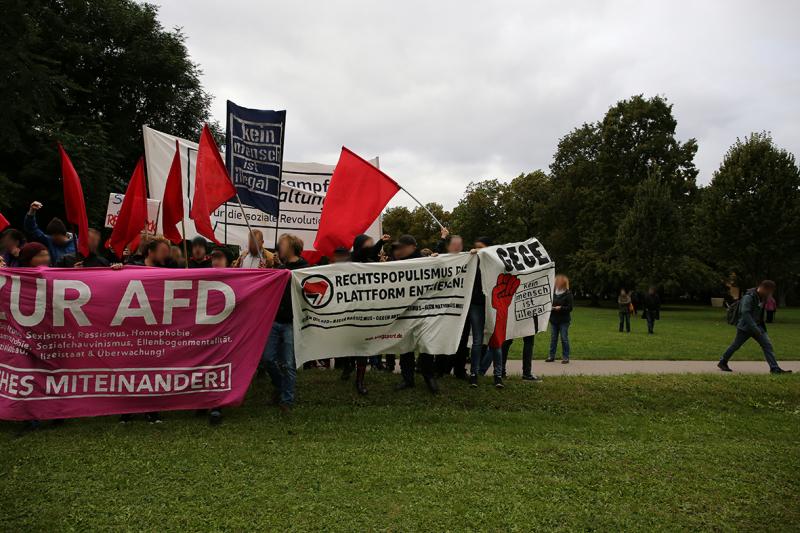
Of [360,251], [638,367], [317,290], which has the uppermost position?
[360,251]

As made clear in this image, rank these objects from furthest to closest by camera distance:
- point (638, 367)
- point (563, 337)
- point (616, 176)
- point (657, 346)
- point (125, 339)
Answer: point (616, 176), point (657, 346), point (563, 337), point (638, 367), point (125, 339)

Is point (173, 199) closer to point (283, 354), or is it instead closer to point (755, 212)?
point (283, 354)

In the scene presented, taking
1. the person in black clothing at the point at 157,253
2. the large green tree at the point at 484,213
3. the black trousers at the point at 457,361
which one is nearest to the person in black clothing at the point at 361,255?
the black trousers at the point at 457,361

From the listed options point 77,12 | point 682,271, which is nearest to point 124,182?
point 77,12

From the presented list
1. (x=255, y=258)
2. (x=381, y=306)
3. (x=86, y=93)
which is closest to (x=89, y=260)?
(x=255, y=258)

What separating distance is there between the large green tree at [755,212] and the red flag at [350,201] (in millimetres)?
32202

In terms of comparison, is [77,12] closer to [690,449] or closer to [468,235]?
[690,449]

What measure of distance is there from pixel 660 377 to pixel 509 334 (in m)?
2.84

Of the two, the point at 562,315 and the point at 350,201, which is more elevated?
the point at 350,201

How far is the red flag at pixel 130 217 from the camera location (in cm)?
841

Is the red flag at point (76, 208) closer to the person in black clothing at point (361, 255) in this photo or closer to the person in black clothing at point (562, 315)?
the person in black clothing at point (361, 255)

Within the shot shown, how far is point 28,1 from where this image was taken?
68.3 ft

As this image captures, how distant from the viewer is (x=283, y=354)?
23.4 ft

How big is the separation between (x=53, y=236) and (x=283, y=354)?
12.8ft
